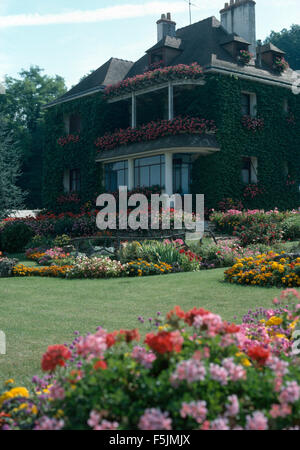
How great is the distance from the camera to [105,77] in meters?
27.5

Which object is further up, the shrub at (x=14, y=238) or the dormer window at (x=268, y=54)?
the dormer window at (x=268, y=54)

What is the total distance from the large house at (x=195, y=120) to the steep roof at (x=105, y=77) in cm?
8

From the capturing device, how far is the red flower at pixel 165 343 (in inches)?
101

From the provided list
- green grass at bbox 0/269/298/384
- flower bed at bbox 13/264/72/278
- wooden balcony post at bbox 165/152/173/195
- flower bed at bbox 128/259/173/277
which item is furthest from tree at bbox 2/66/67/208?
green grass at bbox 0/269/298/384

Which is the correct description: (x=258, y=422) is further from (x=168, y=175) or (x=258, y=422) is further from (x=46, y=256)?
(x=168, y=175)

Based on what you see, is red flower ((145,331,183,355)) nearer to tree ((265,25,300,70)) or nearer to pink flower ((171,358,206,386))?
pink flower ((171,358,206,386))

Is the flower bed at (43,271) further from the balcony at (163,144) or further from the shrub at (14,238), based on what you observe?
the balcony at (163,144)

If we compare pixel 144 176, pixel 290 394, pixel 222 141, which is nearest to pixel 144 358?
pixel 290 394

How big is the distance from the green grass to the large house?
1241 centimetres

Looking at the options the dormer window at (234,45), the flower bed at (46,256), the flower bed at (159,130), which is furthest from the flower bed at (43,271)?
the dormer window at (234,45)

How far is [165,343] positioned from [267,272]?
708cm

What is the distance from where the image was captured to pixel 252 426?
229 centimetres

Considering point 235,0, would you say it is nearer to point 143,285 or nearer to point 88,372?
point 143,285

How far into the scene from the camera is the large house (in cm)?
2262
